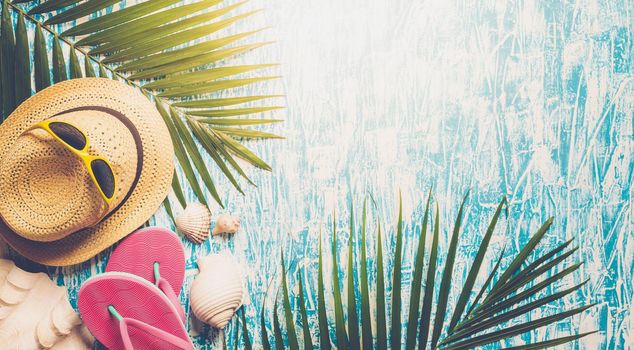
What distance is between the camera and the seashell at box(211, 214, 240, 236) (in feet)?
4.15

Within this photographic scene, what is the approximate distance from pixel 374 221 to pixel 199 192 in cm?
47

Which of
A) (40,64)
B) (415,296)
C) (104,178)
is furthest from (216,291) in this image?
(40,64)

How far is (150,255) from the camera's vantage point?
125 centimetres

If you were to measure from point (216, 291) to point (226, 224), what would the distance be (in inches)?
6.7

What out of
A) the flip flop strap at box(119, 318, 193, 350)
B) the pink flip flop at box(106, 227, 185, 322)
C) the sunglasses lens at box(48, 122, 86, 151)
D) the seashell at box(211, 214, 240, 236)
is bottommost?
the flip flop strap at box(119, 318, 193, 350)

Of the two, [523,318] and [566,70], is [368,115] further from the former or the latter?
[523,318]

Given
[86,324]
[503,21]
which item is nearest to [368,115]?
[503,21]

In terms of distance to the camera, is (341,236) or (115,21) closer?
(115,21)

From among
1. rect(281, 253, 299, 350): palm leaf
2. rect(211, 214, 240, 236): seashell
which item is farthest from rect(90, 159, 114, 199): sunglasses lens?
rect(281, 253, 299, 350): palm leaf

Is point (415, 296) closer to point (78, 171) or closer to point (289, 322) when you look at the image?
point (289, 322)

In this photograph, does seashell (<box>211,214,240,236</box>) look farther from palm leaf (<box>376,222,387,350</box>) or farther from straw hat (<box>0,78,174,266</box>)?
palm leaf (<box>376,222,387,350</box>)

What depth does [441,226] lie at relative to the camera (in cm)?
132

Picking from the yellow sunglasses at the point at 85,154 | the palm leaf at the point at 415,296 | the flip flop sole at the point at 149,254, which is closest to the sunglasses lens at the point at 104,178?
the yellow sunglasses at the point at 85,154

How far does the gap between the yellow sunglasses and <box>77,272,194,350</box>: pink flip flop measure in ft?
0.63
